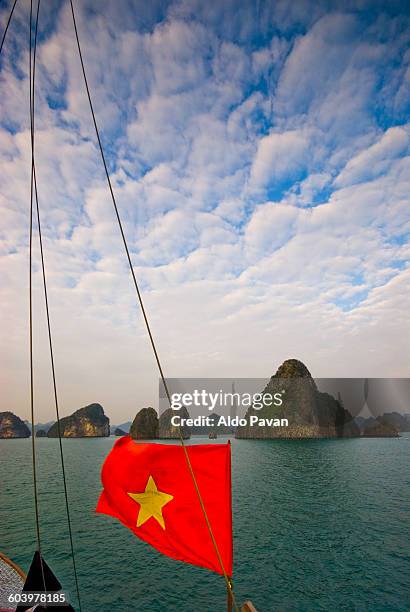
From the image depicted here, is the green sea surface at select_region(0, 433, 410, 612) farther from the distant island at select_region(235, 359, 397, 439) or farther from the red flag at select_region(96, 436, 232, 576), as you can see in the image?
the distant island at select_region(235, 359, 397, 439)

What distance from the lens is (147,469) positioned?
630cm

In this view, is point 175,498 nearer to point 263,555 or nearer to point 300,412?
point 263,555

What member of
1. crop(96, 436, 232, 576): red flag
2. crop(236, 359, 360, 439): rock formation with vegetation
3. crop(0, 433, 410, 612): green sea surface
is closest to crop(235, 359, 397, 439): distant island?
crop(236, 359, 360, 439): rock formation with vegetation

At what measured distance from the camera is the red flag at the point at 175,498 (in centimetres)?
566

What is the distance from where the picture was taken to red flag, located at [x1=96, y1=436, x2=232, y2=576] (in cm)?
566

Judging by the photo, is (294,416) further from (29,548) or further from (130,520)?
(130,520)

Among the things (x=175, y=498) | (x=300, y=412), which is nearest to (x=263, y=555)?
(x=175, y=498)

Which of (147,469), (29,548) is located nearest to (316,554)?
(29,548)

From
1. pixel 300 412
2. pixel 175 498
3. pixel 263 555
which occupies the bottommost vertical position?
pixel 300 412

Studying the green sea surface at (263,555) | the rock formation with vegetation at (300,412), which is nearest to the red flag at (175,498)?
the green sea surface at (263,555)

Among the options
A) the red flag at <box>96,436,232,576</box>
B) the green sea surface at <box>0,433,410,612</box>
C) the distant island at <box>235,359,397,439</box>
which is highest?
the red flag at <box>96,436,232,576</box>

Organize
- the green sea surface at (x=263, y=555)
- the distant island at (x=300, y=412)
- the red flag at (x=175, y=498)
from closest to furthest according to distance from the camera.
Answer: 1. the red flag at (x=175, y=498)
2. the green sea surface at (x=263, y=555)
3. the distant island at (x=300, y=412)

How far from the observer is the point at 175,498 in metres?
6.05

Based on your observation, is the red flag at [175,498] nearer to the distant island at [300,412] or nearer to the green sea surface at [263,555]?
the green sea surface at [263,555]
